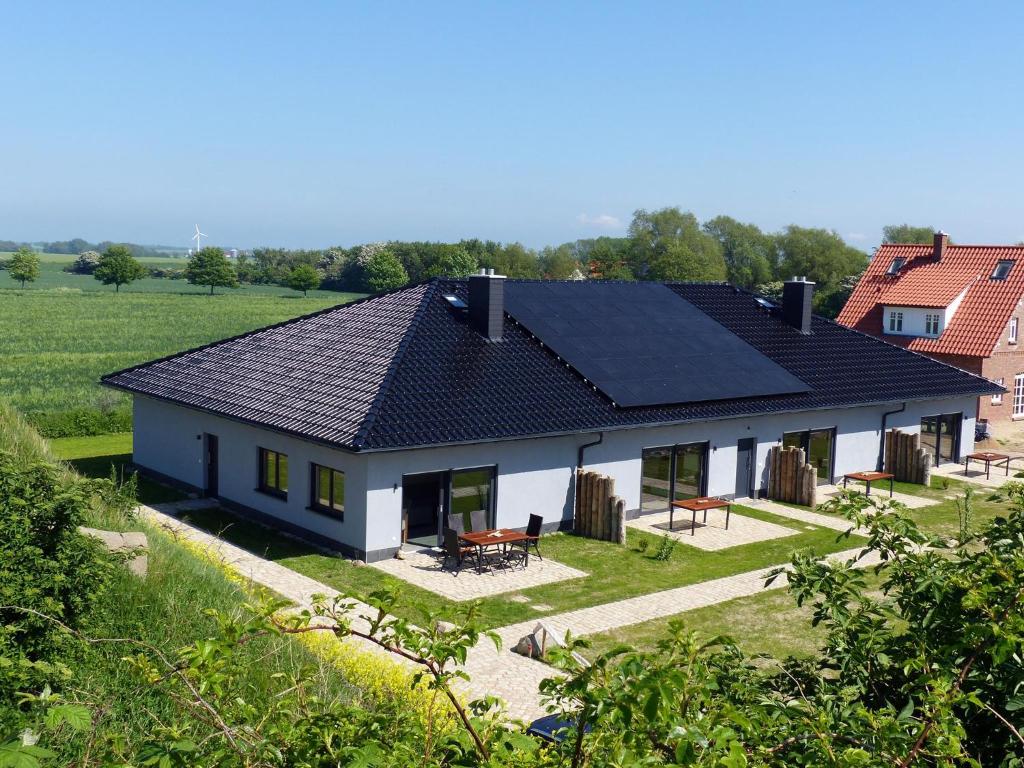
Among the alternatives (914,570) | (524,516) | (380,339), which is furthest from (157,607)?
(380,339)

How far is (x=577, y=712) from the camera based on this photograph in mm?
4863

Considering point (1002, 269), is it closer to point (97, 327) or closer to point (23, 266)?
point (97, 327)

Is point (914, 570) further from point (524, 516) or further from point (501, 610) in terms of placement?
point (524, 516)

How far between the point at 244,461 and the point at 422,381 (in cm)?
458

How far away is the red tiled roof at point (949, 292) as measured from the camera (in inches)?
1570

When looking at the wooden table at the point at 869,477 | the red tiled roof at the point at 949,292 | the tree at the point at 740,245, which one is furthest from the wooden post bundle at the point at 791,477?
the tree at the point at 740,245

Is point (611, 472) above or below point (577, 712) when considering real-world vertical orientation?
below

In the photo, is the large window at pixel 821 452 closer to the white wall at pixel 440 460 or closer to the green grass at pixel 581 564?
the white wall at pixel 440 460

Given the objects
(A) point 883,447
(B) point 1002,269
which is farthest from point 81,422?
(B) point 1002,269

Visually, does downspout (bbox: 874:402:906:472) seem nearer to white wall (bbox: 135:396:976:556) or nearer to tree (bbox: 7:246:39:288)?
white wall (bbox: 135:396:976:556)

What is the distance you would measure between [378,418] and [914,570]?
46.5 feet

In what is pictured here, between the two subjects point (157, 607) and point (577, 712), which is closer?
point (577, 712)

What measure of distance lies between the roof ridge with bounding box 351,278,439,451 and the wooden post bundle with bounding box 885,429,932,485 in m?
13.9

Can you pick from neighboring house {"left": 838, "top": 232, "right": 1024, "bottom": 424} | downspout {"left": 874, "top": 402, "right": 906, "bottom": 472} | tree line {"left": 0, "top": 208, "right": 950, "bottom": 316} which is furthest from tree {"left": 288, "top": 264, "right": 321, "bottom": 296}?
downspout {"left": 874, "top": 402, "right": 906, "bottom": 472}
